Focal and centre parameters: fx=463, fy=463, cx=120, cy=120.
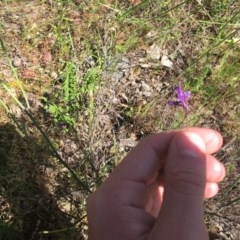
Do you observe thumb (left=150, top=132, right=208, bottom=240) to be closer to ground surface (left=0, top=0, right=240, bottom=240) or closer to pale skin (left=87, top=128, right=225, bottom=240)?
pale skin (left=87, top=128, right=225, bottom=240)

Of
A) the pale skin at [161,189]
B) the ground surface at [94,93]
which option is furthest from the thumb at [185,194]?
the ground surface at [94,93]

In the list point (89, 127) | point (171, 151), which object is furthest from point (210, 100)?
point (171, 151)

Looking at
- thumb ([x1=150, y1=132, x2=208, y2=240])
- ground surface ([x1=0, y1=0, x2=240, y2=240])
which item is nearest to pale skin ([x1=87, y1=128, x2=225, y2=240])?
thumb ([x1=150, y1=132, x2=208, y2=240])

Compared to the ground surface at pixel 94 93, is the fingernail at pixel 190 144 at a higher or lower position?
higher

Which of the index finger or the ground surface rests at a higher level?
the index finger

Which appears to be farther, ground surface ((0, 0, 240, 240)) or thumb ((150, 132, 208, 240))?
ground surface ((0, 0, 240, 240))

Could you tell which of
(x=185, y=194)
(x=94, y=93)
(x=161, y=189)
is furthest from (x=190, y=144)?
(x=94, y=93)

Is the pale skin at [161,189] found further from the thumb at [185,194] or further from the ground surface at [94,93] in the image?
the ground surface at [94,93]
